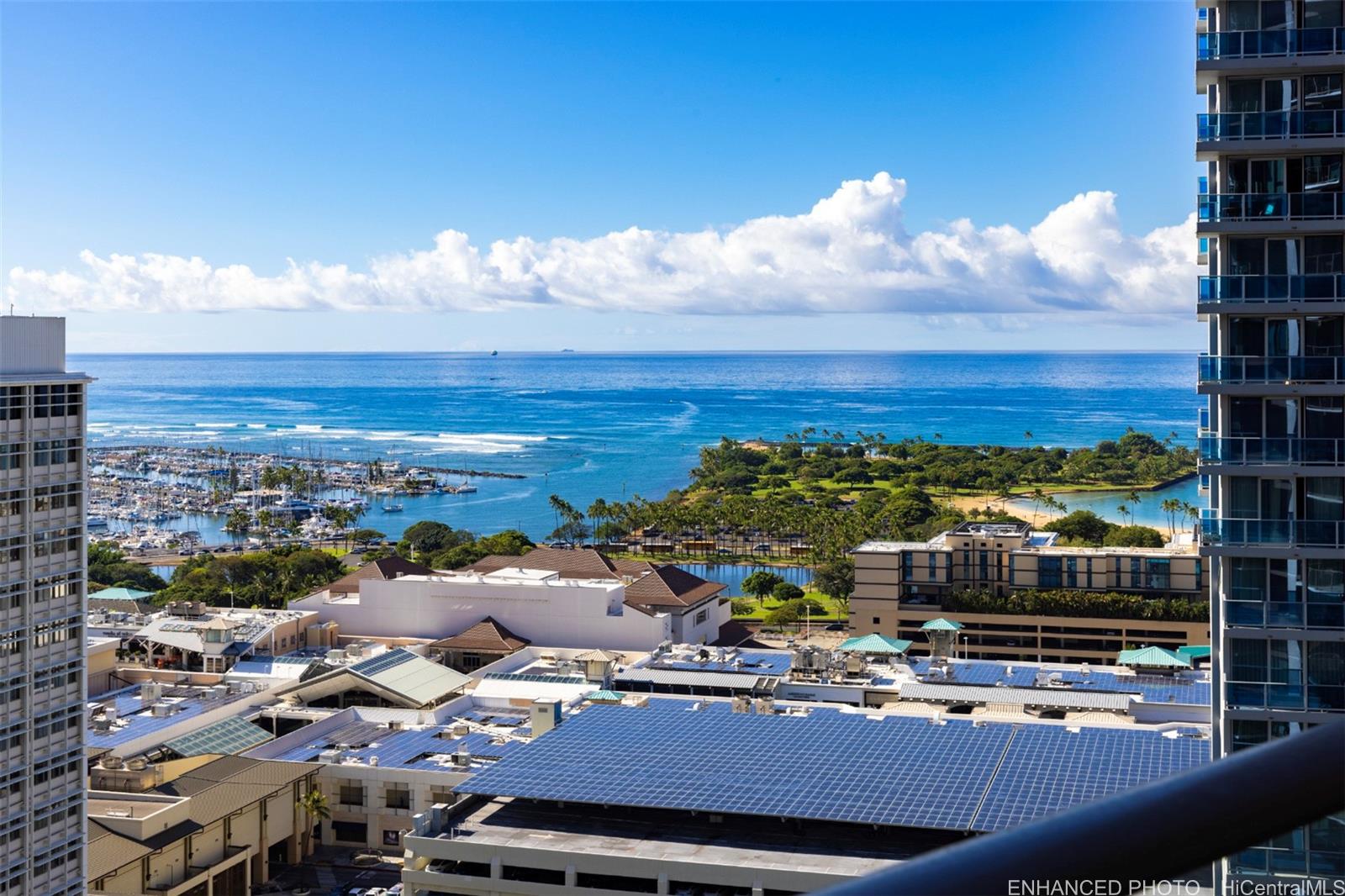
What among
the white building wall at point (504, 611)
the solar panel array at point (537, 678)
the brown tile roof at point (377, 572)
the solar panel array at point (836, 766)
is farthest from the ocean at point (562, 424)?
the solar panel array at point (836, 766)

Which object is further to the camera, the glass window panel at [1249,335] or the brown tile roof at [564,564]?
the brown tile roof at [564,564]

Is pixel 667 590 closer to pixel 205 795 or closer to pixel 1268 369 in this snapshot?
pixel 205 795

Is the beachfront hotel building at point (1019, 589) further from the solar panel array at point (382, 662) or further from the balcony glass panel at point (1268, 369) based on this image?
the balcony glass panel at point (1268, 369)

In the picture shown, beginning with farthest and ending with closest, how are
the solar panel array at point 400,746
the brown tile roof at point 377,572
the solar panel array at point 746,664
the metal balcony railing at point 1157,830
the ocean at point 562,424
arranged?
the ocean at point 562,424 → the brown tile roof at point 377,572 → the solar panel array at point 746,664 → the solar panel array at point 400,746 → the metal balcony railing at point 1157,830

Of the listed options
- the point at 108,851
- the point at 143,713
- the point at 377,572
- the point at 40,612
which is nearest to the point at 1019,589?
the point at 377,572

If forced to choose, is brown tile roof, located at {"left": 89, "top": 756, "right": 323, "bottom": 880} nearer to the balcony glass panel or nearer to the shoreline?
the balcony glass panel

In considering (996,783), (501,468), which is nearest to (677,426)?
(501,468)


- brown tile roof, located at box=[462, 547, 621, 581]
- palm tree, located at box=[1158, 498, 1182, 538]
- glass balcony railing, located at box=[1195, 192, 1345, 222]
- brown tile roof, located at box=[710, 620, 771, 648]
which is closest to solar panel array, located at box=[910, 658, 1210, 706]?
brown tile roof, located at box=[710, 620, 771, 648]

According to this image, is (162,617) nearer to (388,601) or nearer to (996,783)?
(388,601)
